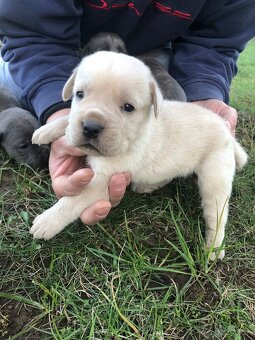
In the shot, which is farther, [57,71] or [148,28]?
[148,28]

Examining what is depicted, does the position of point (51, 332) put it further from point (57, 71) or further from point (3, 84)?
point (3, 84)

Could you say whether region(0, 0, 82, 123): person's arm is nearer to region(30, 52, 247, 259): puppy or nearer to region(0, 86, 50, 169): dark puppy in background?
region(0, 86, 50, 169): dark puppy in background

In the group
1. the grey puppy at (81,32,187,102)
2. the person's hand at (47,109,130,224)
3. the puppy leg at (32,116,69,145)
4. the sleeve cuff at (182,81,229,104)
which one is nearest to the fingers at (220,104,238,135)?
the sleeve cuff at (182,81,229,104)

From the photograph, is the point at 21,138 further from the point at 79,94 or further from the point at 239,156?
the point at 239,156

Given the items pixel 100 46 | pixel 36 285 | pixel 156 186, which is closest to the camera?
pixel 36 285

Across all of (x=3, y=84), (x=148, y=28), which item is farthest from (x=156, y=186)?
(x=3, y=84)

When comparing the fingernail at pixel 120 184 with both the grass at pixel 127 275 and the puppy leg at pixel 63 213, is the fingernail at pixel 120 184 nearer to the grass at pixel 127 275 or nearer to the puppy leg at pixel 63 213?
the puppy leg at pixel 63 213

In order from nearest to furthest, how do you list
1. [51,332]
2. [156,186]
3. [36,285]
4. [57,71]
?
[51,332], [36,285], [156,186], [57,71]

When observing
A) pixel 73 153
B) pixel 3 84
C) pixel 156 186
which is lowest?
pixel 3 84

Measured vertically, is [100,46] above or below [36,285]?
above

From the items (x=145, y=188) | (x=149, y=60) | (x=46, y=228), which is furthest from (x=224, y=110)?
(x=46, y=228)
